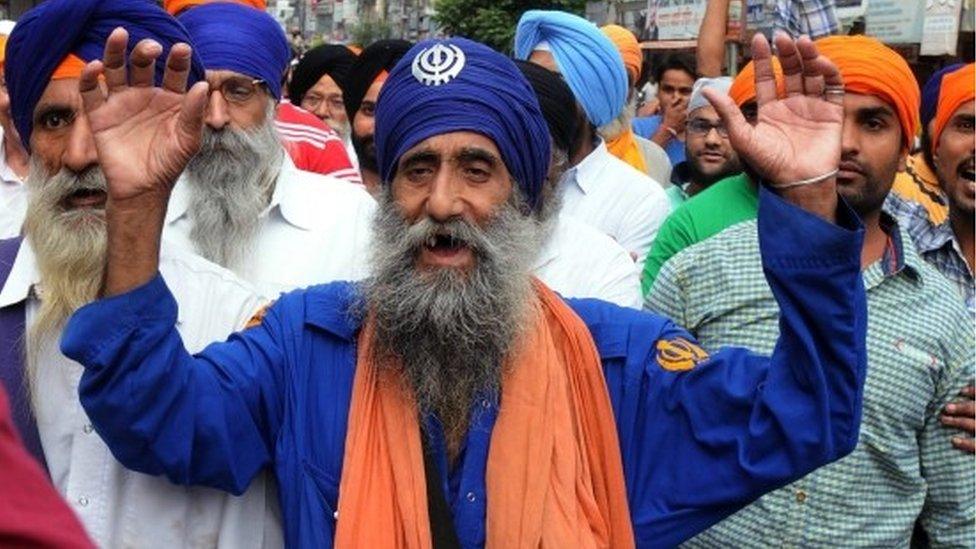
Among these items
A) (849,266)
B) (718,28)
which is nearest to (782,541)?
(849,266)

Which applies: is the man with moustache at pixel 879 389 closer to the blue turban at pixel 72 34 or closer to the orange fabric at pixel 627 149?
the blue turban at pixel 72 34

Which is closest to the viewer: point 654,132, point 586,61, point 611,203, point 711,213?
point 711,213

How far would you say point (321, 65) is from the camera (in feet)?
25.8

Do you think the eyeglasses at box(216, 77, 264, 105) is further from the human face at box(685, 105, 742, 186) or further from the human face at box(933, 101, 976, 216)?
the human face at box(685, 105, 742, 186)

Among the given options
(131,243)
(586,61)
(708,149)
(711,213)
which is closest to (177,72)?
(131,243)

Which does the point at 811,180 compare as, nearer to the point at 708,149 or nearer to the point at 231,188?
the point at 231,188

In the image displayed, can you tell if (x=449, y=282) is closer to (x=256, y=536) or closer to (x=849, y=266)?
(x=256, y=536)

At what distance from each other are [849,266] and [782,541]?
3.12 ft

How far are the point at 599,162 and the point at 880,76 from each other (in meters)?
1.40

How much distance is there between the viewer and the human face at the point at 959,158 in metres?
4.40

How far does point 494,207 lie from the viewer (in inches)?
105

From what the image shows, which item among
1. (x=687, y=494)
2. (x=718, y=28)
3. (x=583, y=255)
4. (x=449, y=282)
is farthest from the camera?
(x=718, y=28)

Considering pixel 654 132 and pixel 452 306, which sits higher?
pixel 452 306

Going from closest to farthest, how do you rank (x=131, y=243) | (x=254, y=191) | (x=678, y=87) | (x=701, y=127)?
1. (x=131, y=243)
2. (x=254, y=191)
3. (x=701, y=127)
4. (x=678, y=87)
